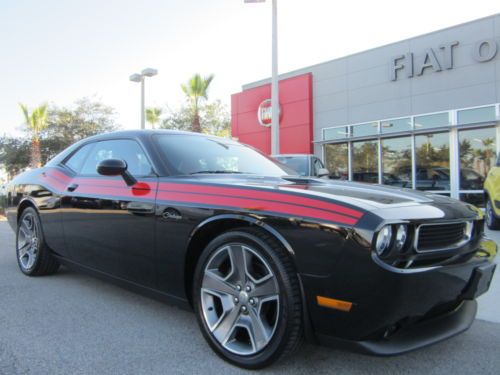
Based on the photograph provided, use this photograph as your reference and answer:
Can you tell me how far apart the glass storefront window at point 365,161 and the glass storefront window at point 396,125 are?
23.6 inches

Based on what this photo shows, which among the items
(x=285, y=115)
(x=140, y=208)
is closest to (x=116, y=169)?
(x=140, y=208)

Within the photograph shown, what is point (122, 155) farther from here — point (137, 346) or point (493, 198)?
point (493, 198)

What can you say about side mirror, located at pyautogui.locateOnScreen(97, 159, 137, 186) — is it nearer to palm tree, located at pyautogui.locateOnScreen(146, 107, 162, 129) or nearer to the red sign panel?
the red sign panel

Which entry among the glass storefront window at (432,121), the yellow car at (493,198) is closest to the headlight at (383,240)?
the yellow car at (493,198)

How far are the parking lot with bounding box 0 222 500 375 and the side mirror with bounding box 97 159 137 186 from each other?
3.28 ft

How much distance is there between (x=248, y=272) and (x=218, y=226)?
0.34 metres

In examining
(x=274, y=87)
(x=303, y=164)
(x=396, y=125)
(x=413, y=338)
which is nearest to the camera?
(x=413, y=338)

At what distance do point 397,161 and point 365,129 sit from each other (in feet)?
5.09

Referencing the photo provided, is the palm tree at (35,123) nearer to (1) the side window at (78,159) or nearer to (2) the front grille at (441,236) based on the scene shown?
(1) the side window at (78,159)

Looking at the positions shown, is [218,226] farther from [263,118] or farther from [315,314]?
[263,118]

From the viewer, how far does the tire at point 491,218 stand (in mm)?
7133

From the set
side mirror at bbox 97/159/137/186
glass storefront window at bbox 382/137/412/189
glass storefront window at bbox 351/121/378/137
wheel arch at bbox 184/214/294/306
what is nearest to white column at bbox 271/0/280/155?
glass storefront window at bbox 351/121/378/137

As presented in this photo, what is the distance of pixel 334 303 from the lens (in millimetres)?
1993

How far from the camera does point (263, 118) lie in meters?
17.5
